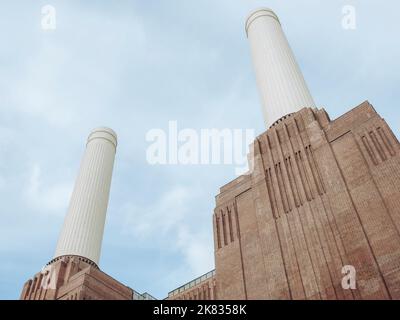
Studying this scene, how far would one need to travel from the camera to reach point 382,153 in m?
24.5

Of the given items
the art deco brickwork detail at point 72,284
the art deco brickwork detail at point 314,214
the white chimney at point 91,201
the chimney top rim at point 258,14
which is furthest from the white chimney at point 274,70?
the white chimney at point 91,201

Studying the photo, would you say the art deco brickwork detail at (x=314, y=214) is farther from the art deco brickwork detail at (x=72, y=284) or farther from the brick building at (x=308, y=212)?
the art deco brickwork detail at (x=72, y=284)

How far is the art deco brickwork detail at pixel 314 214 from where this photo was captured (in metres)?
22.0

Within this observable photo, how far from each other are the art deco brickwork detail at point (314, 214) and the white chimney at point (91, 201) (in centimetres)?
2251

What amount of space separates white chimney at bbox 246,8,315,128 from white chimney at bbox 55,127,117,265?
24652 millimetres

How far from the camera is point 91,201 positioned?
177 feet

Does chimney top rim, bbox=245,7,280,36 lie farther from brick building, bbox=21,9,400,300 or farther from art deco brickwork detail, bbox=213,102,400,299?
art deco brickwork detail, bbox=213,102,400,299

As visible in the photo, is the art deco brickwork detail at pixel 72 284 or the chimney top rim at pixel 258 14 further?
the chimney top rim at pixel 258 14

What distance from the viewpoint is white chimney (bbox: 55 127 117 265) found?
48.3m

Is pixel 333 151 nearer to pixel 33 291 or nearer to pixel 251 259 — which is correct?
pixel 251 259

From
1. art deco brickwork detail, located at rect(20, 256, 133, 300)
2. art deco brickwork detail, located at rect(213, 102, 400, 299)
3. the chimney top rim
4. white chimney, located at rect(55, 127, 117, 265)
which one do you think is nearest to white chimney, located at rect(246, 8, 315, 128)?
the chimney top rim

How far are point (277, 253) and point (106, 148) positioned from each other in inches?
1674

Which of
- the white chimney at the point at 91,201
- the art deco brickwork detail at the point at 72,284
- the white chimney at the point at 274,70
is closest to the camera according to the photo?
the white chimney at the point at 274,70
